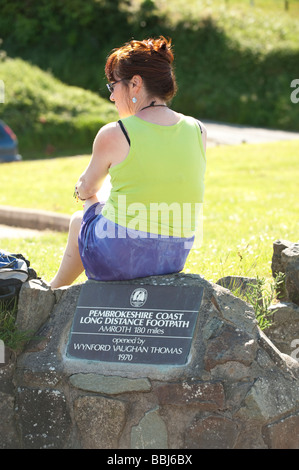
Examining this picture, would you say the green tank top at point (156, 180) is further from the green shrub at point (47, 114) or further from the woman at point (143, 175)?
the green shrub at point (47, 114)

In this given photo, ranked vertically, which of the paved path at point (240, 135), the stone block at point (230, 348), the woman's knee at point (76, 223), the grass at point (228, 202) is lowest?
the paved path at point (240, 135)

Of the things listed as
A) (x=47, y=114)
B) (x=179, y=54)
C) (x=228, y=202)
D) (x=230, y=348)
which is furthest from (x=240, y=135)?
(x=230, y=348)

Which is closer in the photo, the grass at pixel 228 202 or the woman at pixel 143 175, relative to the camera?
the woman at pixel 143 175

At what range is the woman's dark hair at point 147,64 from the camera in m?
4.35

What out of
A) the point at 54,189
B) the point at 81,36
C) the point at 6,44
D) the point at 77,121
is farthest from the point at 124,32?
the point at 54,189

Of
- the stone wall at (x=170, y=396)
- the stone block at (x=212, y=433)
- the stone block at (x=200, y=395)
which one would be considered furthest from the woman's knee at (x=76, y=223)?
the stone block at (x=212, y=433)

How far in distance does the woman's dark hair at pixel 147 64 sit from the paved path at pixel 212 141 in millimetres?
4996

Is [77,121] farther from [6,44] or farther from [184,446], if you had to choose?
[184,446]

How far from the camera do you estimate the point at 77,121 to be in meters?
23.8

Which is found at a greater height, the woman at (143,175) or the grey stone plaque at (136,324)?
the woman at (143,175)

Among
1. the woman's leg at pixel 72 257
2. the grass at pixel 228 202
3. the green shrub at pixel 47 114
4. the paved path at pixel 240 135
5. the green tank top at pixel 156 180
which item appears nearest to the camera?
the green tank top at pixel 156 180

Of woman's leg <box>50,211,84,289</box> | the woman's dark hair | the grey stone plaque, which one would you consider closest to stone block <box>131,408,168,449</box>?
the grey stone plaque

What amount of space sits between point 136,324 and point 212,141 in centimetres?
1756

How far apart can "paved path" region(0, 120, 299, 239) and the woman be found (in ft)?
16.1
